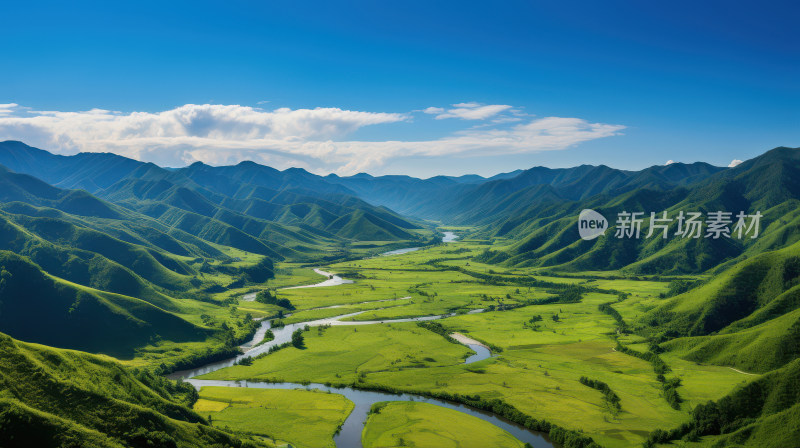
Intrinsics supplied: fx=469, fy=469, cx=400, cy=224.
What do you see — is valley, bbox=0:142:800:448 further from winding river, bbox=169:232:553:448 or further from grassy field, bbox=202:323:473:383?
grassy field, bbox=202:323:473:383

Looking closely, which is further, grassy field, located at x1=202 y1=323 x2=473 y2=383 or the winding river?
grassy field, located at x1=202 y1=323 x2=473 y2=383

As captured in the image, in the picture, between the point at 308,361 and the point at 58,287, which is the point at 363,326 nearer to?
the point at 308,361

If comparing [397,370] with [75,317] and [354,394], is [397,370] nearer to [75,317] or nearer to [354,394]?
[354,394]

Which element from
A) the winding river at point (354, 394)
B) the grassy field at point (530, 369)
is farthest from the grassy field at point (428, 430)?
the grassy field at point (530, 369)

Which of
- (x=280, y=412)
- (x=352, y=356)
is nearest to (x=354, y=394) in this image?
(x=280, y=412)

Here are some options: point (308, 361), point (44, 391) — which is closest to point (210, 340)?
point (308, 361)

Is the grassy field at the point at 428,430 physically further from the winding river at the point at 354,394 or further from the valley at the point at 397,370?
the winding river at the point at 354,394

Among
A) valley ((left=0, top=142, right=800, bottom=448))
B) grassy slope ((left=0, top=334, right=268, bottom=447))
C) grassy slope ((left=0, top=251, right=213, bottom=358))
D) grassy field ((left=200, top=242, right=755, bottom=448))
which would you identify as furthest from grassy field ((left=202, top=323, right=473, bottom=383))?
grassy slope ((left=0, top=334, right=268, bottom=447))
